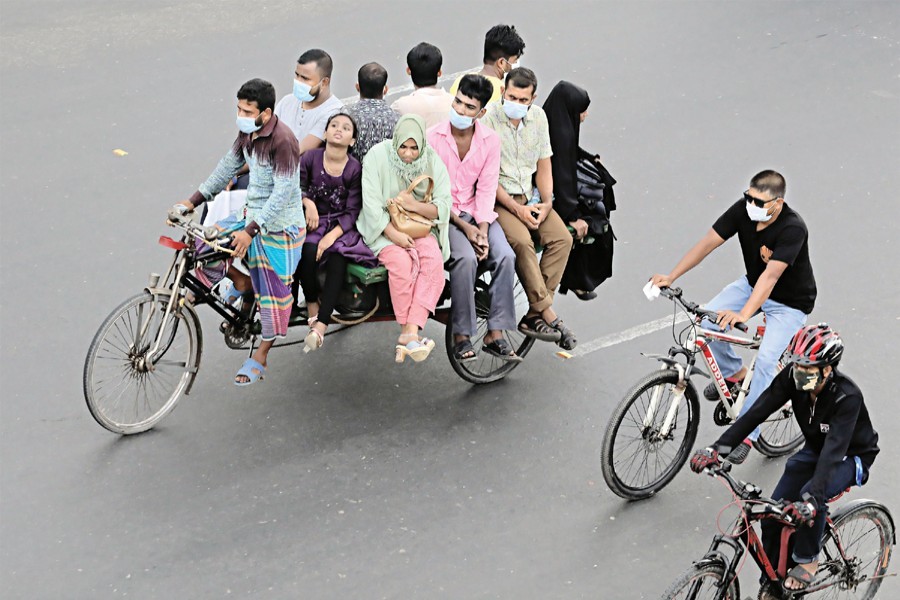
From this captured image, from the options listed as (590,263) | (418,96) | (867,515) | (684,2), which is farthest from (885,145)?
(867,515)

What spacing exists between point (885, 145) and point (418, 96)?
5515 millimetres

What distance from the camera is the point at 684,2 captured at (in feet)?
46.6

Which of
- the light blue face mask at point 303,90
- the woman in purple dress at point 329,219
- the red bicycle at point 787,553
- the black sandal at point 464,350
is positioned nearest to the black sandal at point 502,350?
the black sandal at point 464,350

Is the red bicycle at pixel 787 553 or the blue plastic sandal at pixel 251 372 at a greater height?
the blue plastic sandal at pixel 251 372

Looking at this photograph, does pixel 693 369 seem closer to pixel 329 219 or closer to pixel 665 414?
pixel 665 414

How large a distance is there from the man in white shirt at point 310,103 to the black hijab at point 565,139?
1.43 metres

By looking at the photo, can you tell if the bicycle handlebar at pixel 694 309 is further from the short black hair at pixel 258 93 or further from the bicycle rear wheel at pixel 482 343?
the short black hair at pixel 258 93

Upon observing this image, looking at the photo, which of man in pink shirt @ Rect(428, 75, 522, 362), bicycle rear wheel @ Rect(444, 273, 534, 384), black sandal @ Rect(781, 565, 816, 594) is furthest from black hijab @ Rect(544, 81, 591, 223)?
black sandal @ Rect(781, 565, 816, 594)

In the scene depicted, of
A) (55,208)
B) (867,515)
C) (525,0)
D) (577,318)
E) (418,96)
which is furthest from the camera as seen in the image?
(525,0)

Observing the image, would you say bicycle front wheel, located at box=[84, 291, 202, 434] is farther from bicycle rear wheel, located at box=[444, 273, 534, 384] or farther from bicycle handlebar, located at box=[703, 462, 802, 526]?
bicycle handlebar, located at box=[703, 462, 802, 526]

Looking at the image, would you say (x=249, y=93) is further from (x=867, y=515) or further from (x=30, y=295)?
(x=867, y=515)

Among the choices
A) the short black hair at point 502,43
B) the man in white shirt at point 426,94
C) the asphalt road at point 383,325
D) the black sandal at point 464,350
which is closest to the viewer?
the asphalt road at point 383,325

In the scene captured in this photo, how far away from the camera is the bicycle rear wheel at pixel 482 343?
766cm

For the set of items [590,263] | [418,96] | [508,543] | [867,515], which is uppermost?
[418,96]
